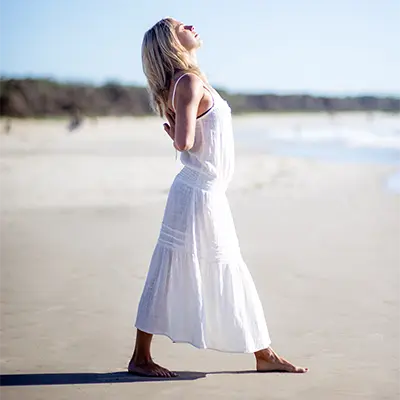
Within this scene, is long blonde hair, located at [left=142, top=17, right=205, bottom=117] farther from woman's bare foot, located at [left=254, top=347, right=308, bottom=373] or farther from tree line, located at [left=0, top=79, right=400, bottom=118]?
tree line, located at [left=0, top=79, right=400, bottom=118]

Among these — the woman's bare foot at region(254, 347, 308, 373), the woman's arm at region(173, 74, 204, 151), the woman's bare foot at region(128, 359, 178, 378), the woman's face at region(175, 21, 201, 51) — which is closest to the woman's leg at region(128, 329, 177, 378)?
the woman's bare foot at region(128, 359, 178, 378)

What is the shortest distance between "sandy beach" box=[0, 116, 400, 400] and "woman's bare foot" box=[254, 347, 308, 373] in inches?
1.9

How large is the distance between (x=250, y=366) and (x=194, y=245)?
0.81 meters

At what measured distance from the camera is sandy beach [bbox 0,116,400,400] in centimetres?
442

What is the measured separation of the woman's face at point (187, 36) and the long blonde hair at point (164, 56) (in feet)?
0.08

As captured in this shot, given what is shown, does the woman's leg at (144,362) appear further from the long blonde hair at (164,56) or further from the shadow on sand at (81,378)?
the long blonde hair at (164,56)

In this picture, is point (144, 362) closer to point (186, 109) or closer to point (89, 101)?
point (186, 109)

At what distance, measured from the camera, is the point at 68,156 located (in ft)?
67.6

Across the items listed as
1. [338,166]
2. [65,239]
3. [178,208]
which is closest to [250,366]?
[178,208]

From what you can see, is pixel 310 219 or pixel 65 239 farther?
pixel 310 219

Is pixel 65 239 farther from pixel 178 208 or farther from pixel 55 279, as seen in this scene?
pixel 178 208

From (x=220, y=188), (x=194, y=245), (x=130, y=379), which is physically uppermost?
(x=220, y=188)

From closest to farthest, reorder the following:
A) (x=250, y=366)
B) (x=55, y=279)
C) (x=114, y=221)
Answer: (x=250, y=366) → (x=55, y=279) → (x=114, y=221)

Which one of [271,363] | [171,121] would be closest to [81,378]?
[271,363]
